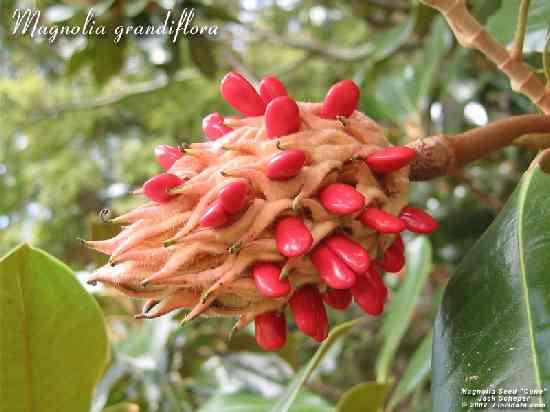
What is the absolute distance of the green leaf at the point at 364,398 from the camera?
1331 millimetres

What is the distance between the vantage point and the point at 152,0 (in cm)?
253

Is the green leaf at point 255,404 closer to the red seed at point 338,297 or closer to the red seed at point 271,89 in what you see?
the red seed at point 338,297

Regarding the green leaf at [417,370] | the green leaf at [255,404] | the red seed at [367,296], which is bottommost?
the green leaf at [255,404]

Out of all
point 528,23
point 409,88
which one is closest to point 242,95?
point 528,23

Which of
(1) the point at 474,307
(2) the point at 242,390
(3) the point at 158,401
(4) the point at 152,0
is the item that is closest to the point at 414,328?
(2) the point at 242,390

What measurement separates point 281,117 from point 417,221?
251mm

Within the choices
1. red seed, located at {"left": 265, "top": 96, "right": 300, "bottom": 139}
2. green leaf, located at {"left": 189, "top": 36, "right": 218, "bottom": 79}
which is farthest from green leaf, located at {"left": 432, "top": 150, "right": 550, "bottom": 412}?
green leaf, located at {"left": 189, "top": 36, "right": 218, "bottom": 79}

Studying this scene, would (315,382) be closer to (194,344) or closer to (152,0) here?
(194,344)

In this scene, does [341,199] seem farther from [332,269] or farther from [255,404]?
[255,404]

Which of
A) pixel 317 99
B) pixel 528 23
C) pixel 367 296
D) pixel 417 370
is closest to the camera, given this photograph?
pixel 367 296

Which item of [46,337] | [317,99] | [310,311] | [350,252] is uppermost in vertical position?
[350,252]

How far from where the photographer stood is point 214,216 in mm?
774

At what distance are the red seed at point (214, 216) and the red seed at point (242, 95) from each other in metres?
0.20

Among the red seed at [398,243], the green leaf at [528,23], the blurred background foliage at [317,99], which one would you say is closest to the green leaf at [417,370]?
the blurred background foliage at [317,99]
